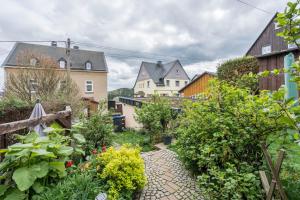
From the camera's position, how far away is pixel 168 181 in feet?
9.57

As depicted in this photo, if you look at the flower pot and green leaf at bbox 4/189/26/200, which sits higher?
green leaf at bbox 4/189/26/200

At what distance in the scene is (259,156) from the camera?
239 centimetres

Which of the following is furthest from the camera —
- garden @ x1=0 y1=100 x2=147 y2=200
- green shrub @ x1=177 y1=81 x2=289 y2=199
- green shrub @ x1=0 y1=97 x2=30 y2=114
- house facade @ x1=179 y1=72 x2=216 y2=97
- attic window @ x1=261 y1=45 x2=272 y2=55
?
attic window @ x1=261 y1=45 x2=272 y2=55

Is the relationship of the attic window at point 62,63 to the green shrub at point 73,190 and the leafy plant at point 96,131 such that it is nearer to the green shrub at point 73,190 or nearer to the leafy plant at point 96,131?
the leafy plant at point 96,131

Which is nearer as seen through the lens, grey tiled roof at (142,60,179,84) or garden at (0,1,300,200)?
garden at (0,1,300,200)

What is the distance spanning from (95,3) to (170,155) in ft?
20.0

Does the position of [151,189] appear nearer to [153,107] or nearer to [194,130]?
[194,130]

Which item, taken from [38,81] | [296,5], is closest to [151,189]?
[296,5]

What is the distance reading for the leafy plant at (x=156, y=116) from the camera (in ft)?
18.7

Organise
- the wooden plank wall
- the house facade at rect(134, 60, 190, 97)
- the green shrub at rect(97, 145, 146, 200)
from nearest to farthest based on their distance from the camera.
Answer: the green shrub at rect(97, 145, 146, 200), the wooden plank wall, the house facade at rect(134, 60, 190, 97)

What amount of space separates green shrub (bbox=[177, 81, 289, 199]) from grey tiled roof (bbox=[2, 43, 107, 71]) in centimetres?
1695

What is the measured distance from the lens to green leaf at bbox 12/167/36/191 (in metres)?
1.33

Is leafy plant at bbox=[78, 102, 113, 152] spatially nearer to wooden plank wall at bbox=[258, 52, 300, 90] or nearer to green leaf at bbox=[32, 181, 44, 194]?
green leaf at bbox=[32, 181, 44, 194]

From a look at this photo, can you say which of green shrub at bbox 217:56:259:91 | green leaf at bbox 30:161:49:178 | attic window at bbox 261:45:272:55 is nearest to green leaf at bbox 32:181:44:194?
green leaf at bbox 30:161:49:178
